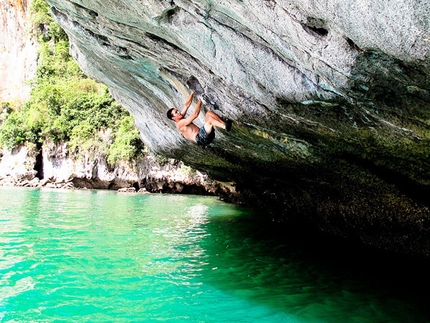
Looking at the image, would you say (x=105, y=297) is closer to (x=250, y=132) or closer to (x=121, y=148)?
(x=250, y=132)

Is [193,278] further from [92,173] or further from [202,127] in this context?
[92,173]

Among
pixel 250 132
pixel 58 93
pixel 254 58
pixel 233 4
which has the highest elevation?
pixel 58 93

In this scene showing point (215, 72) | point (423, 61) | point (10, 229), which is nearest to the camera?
point (423, 61)

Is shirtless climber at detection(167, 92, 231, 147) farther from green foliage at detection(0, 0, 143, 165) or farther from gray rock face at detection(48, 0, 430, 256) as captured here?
green foliage at detection(0, 0, 143, 165)

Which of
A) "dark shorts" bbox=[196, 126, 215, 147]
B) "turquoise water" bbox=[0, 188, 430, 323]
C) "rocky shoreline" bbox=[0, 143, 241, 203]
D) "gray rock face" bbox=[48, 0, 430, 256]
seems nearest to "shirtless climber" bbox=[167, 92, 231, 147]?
"dark shorts" bbox=[196, 126, 215, 147]

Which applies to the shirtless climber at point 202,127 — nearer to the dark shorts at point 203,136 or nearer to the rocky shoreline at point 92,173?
the dark shorts at point 203,136

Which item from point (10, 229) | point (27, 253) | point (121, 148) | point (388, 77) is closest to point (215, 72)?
point (388, 77)

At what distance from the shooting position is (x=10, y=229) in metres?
10.2

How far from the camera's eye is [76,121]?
30.6 meters

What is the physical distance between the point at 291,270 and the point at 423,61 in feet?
16.6

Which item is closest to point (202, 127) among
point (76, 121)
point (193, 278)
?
point (193, 278)

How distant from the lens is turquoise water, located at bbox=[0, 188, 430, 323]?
502 cm

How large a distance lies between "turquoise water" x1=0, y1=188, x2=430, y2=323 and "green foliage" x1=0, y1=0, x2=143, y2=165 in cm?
1744

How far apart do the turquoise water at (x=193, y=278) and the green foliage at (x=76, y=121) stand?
1744 centimetres
